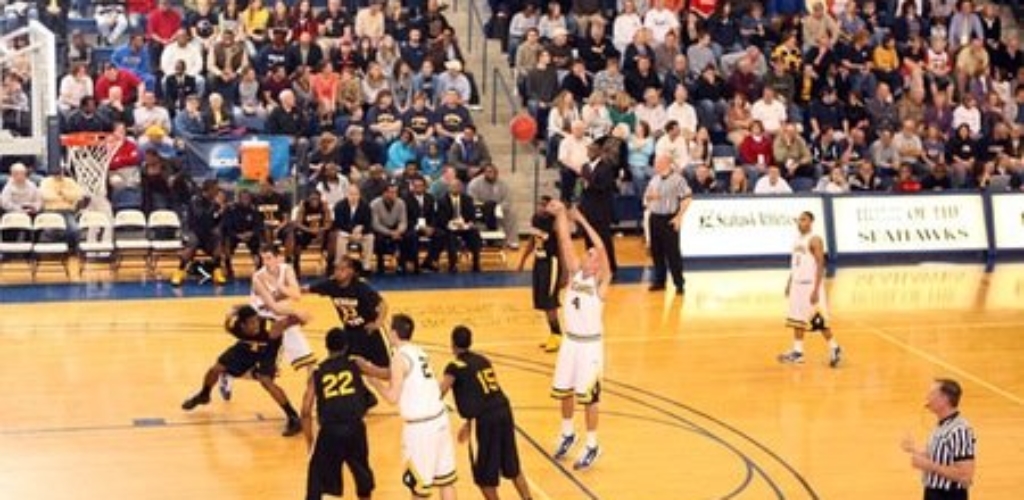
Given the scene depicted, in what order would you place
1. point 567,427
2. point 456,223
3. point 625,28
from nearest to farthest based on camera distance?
point 567,427 < point 456,223 < point 625,28

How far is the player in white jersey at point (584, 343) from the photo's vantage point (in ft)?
55.1

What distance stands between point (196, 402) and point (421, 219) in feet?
26.2

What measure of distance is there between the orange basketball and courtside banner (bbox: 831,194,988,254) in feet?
15.9

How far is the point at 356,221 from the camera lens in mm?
25734

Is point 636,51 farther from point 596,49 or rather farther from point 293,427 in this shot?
point 293,427

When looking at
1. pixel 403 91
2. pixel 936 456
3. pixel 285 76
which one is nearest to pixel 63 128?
pixel 285 76

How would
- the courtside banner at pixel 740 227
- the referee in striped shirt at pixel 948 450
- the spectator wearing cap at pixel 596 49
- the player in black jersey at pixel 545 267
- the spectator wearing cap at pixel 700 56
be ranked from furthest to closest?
the spectator wearing cap at pixel 700 56 < the spectator wearing cap at pixel 596 49 < the courtside banner at pixel 740 227 < the player in black jersey at pixel 545 267 < the referee in striped shirt at pixel 948 450

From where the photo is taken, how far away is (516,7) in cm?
3266

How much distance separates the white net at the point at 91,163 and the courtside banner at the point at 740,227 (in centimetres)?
833

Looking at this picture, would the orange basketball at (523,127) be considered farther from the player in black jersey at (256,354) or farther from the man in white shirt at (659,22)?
the player in black jersey at (256,354)

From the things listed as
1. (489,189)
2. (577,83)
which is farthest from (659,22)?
(489,189)

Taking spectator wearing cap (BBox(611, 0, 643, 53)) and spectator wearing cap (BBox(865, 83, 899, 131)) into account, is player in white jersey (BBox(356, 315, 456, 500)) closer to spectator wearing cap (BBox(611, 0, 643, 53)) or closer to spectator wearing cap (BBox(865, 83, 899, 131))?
spectator wearing cap (BBox(611, 0, 643, 53))

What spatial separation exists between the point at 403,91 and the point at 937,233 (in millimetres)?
8562

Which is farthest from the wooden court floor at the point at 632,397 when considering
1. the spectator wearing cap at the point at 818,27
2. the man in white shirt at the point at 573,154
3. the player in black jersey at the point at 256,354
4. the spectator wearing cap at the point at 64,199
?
the spectator wearing cap at the point at 818,27
